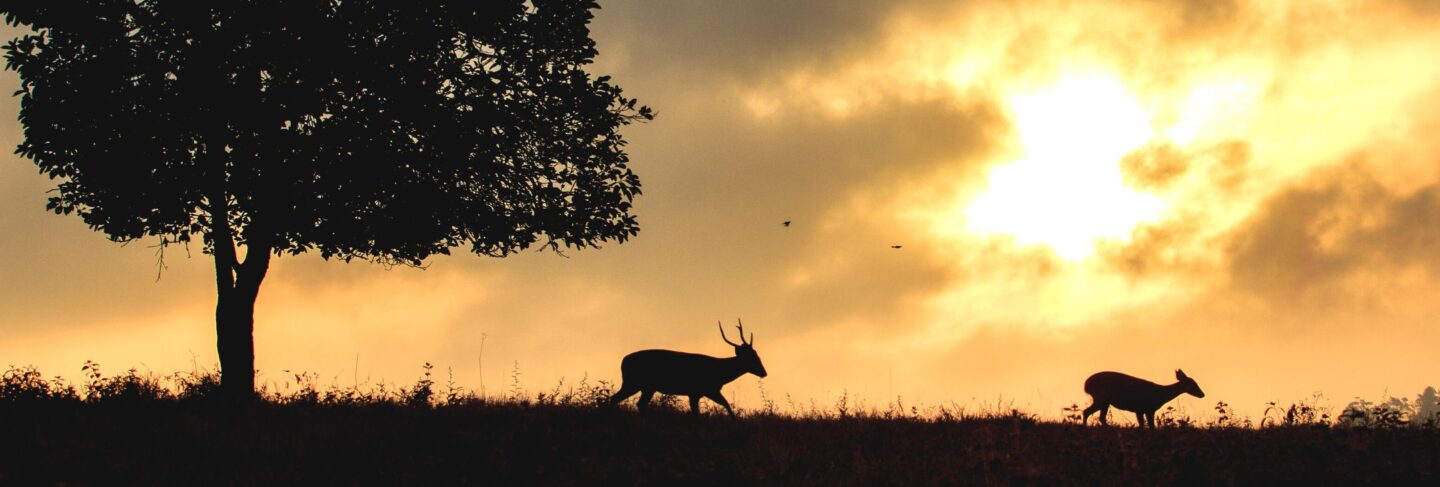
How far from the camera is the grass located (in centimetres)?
1266

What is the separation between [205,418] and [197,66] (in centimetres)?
648

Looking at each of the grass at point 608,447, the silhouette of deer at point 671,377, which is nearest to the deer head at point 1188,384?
the grass at point 608,447

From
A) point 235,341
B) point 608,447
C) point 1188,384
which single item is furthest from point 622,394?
point 1188,384

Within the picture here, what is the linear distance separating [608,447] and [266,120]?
9173 millimetres

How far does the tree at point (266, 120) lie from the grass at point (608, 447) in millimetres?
3257

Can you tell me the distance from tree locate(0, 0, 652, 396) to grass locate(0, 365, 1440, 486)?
3257 millimetres

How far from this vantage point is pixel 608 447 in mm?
14234

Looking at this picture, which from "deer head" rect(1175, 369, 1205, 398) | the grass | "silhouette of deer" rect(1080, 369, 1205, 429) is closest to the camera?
the grass

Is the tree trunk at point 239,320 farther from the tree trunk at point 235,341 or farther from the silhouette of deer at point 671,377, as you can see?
the silhouette of deer at point 671,377

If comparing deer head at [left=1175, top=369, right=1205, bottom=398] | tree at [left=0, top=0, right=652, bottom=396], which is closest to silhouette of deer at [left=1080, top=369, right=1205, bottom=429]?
deer head at [left=1175, top=369, right=1205, bottom=398]

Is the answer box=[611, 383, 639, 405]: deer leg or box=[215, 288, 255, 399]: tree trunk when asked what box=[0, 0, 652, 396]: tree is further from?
box=[611, 383, 639, 405]: deer leg

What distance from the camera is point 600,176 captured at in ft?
65.2

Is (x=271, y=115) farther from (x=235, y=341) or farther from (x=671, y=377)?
(x=671, y=377)

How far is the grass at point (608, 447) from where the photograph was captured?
12.7 metres
